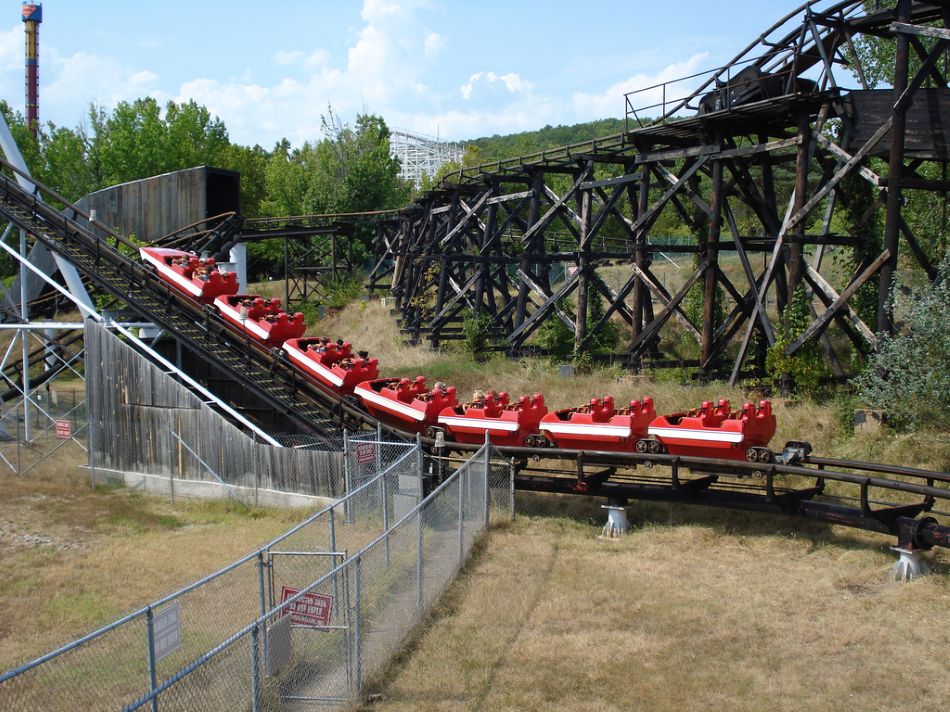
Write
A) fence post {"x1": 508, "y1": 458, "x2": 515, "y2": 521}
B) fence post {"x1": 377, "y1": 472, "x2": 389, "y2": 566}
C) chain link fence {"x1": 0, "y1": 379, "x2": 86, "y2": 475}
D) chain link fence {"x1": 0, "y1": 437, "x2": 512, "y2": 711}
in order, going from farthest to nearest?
1. chain link fence {"x1": 0, "y1": 379, "x2": 86, "y2": 475}
2. fence post {"x1": 508, "y1": 458, "x2": 515, "y2": 521}
3. fence post {"x1": 377, "y1": 472, "x2": 389, "y2": 566}
4. chain link fence {"x1": 0, "y1": 437, "x2": 512, "y2": 711}

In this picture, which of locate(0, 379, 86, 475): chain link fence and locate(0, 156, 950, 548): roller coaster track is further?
locate(0, 379, 86, 475): chain link fence

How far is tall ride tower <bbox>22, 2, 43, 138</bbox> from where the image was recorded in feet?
244

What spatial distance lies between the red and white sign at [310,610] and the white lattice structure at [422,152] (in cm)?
12155

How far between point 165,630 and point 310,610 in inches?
70.4

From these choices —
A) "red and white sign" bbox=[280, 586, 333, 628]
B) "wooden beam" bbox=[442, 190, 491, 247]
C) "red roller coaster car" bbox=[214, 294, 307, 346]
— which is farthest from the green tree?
"red and white sign" bbox=[280, 586, 333, 628]

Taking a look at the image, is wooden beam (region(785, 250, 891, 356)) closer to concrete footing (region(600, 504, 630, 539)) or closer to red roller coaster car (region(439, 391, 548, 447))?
red roller coaster car (region(439, 391, 548, 447))

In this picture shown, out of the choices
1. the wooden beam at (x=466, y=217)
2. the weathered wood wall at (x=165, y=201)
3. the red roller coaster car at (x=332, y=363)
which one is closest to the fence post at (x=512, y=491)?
the red roller coaster car at (x=332, y=363)

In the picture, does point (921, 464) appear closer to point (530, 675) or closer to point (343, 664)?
point (530, 675)

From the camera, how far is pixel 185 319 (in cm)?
2253

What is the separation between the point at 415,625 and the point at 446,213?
88.2ft

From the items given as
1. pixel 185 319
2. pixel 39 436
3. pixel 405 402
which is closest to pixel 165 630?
pixel 405 402

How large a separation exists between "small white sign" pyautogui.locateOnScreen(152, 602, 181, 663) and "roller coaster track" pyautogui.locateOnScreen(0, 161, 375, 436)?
11.2 metres

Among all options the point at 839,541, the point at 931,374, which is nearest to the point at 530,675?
the point at 839,541

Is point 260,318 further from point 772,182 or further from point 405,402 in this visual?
point 772,182
